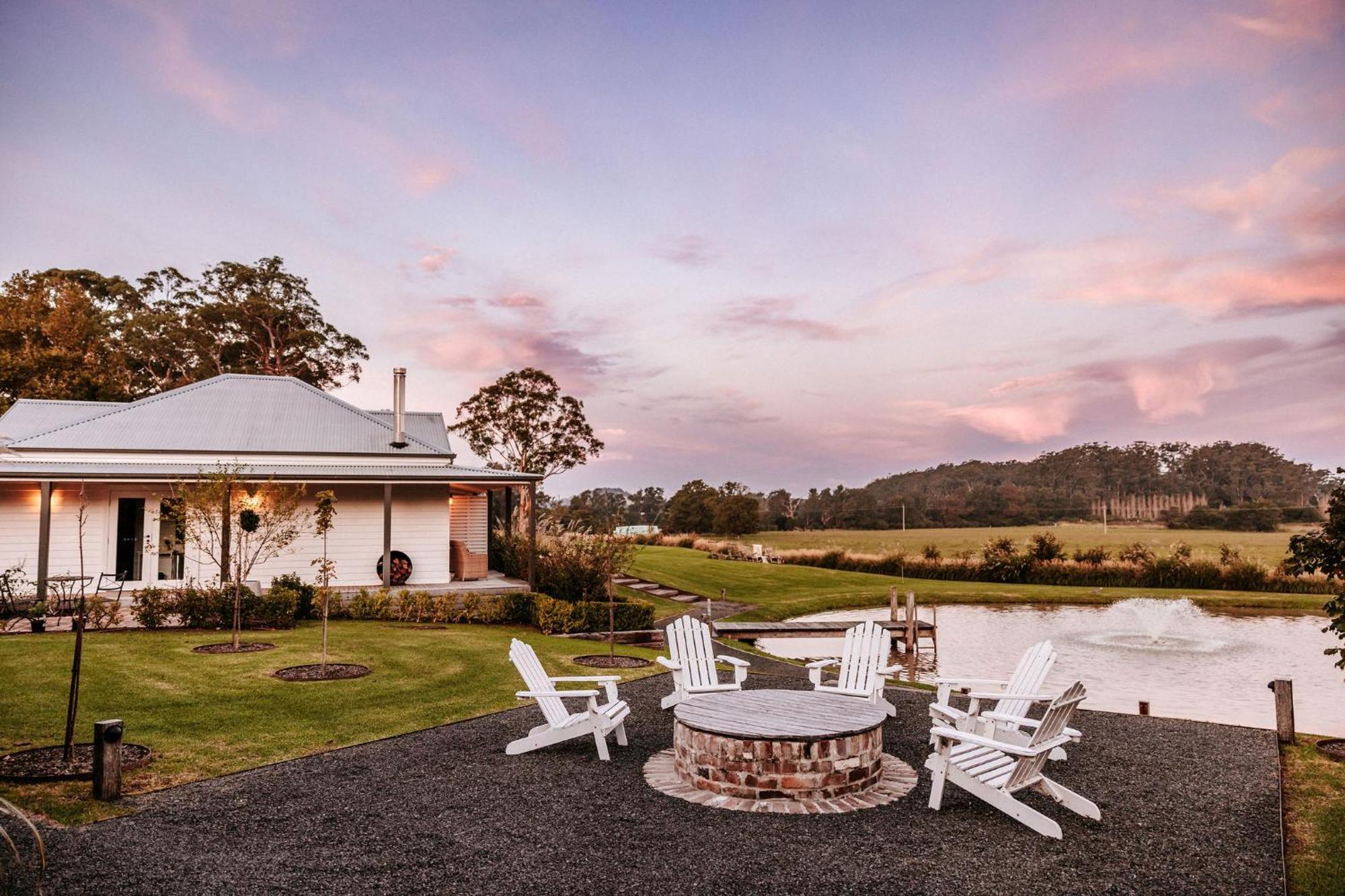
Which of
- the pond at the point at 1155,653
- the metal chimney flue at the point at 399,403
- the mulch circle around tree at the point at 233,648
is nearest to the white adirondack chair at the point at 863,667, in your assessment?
the pond at the point at 1155,653

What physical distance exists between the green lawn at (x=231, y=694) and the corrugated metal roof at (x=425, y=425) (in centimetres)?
884

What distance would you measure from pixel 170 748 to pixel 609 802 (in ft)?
12.6

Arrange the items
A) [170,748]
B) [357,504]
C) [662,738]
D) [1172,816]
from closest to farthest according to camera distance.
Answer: [1172,816] → [170,748] → [662,738] → [357,504]

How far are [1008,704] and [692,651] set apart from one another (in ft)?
9.79

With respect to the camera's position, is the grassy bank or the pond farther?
the pond

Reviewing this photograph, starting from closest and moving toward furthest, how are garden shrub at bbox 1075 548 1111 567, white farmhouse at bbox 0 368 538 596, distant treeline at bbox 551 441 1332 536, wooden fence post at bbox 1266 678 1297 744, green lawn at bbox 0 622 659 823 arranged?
green lawn at bbox 0 622 659 823 → wooden fence post at bbox 1266 678 1297 744 → white farmhouse at bbox 0 368 538 596 → garden shrub at bbox 1075 548 1111 567 → distant treeline at bbox 551 441 1332 536

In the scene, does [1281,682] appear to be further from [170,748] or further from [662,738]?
[170,748]

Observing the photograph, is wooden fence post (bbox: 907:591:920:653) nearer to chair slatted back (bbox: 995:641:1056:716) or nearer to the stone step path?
the stone step path

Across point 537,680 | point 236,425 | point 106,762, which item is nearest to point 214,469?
point 236,425

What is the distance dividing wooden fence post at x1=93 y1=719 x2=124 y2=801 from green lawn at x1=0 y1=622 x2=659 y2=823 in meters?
0.12

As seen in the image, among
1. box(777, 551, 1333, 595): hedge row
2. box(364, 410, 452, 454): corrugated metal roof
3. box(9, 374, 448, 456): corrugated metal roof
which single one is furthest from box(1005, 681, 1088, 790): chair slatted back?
box(777, 551, 1333, 595): hedge row

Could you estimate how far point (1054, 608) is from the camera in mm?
21594

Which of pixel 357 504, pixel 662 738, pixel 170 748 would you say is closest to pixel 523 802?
pixel 662 738

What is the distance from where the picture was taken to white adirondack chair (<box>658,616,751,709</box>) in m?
7.34
